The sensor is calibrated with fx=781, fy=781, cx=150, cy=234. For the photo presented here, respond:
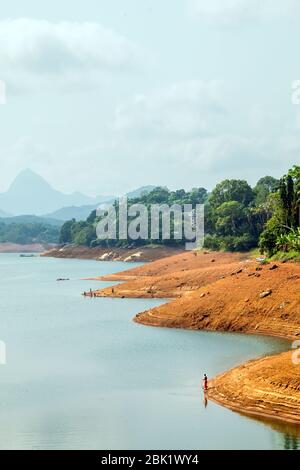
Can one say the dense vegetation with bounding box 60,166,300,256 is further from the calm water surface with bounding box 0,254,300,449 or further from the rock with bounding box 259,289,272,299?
the calm water surface with bounding box 0,254,300,449

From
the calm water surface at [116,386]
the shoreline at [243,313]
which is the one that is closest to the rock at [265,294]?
the shoreline at [243,313]

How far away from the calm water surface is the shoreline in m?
1.69

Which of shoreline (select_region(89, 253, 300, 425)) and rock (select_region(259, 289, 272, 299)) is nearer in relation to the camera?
shoreline (select_region(89, 253, 300, 425))

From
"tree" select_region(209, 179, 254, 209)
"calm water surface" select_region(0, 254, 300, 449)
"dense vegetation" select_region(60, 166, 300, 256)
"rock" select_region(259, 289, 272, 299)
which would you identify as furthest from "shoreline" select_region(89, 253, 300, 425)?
"tree" select_region(209, 179, 254, 209)

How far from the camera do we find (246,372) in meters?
49.7

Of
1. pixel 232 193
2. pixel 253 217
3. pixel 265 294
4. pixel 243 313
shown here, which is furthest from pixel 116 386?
pixel 232 193

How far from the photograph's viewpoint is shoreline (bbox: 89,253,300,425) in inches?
1750

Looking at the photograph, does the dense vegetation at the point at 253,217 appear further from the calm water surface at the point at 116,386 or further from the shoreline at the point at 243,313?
the calm water surface at the point at 116,386

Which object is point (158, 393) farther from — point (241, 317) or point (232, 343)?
point (241, 317)

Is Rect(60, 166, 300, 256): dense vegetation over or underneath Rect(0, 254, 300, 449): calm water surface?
over

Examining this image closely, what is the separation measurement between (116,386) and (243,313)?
26.8 m

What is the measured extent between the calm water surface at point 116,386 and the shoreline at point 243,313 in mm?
1693

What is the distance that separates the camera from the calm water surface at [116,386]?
3906 cm

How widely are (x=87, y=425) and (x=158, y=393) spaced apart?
7.96 meters
